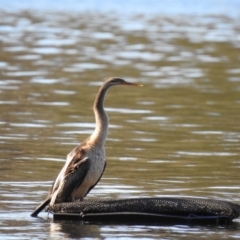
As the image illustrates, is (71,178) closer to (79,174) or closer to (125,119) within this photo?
(79,174)

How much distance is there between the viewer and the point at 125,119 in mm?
19312

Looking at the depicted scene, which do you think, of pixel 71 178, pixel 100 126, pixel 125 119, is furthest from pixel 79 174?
pixel 125 119

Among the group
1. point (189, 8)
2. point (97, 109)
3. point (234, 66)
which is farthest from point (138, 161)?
point (189, 8)

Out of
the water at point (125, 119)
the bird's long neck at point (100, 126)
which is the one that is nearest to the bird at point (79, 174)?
the bird's long neck at point (100, 126)

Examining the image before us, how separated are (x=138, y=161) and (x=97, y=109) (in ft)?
10.3

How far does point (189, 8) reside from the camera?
61.7 m

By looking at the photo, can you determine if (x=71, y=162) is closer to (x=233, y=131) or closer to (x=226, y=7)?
(x=233, y=131)

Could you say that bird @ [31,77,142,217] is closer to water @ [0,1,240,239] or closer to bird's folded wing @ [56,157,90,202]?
bird's folded wing @ [56,157,90,202]

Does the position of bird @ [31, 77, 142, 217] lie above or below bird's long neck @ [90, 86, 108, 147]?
below

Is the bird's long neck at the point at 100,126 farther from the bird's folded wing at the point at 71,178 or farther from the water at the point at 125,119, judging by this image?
the water at the point at 125,119

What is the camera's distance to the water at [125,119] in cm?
1230

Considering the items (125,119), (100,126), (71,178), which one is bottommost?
(71,178)

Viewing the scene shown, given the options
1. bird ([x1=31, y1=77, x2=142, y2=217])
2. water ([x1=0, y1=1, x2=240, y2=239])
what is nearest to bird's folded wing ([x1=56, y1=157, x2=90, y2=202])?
bird ([x1=31, y1=77, x2=142, y2=217])

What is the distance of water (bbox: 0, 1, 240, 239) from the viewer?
12.3 meters
